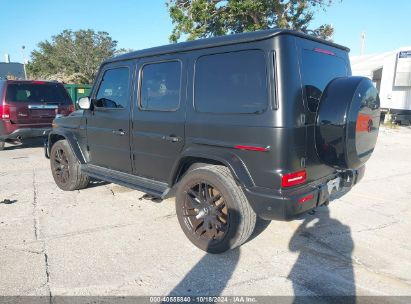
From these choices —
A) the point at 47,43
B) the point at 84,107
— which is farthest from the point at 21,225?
the point at 47,43

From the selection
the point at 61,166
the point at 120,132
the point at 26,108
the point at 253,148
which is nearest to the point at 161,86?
the point at 120,132

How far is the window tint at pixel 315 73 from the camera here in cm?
319

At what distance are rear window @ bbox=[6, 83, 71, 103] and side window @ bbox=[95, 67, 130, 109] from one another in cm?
460

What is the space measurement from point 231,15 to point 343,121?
1422 centimetres

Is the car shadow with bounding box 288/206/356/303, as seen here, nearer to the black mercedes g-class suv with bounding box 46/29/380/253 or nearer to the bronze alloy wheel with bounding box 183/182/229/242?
the black mercedes g-class suv with bounding box 46/29/380/253

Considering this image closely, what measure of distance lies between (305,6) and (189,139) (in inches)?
614

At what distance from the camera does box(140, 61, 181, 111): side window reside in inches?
152

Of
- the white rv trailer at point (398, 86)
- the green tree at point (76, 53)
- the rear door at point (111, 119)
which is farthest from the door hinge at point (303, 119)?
the green tree at point (76, 53)

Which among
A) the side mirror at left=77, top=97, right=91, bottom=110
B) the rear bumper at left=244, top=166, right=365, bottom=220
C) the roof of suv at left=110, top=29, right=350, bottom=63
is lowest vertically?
the rear bumper at left=244, top=166, right=365, bottom=220

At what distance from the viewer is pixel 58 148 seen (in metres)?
5.67

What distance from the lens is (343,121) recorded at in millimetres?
3051

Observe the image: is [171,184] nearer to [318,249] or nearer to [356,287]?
[318,249]

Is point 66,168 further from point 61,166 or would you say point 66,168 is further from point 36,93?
point 36,93

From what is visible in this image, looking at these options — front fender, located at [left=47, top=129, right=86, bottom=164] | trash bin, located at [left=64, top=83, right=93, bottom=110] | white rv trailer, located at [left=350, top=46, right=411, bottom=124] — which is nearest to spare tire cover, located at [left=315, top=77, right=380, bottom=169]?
front fender, located at [left=47, top=129, right=86, bottom=164]
